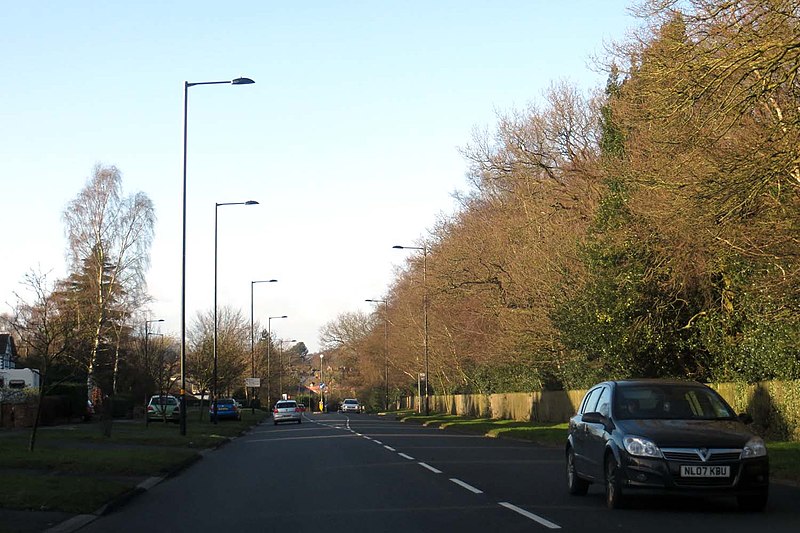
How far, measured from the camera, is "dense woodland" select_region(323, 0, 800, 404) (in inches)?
653

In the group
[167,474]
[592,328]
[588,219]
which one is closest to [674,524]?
[167,474]

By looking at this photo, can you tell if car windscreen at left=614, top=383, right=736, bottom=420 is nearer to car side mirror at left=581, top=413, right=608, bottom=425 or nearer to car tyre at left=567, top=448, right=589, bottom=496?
car side mirror at left=581, top=413, right=608, bottom=425

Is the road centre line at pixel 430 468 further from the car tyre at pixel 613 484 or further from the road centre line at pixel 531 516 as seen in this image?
the car tyre at pixel 613 484

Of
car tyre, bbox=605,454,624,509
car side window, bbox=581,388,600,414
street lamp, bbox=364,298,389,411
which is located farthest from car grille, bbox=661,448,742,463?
street lamp, bbox=364,298,389,411

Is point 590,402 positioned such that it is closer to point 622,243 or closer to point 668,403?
point 668,403

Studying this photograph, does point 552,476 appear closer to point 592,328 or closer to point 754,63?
point 754,63

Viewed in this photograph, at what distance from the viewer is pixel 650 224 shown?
85.6 ft

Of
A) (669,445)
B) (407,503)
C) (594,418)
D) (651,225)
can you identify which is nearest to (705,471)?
(669,445)

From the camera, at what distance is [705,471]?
1168 centimetres

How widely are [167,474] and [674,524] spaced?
40.0ft

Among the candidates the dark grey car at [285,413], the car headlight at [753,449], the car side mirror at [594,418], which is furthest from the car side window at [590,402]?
the dark grey car at [285,413]

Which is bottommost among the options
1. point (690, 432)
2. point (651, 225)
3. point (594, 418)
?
point (690, 432)

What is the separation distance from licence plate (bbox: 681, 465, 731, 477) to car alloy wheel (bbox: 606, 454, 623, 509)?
91 centimetres

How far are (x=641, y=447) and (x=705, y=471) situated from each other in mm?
781
